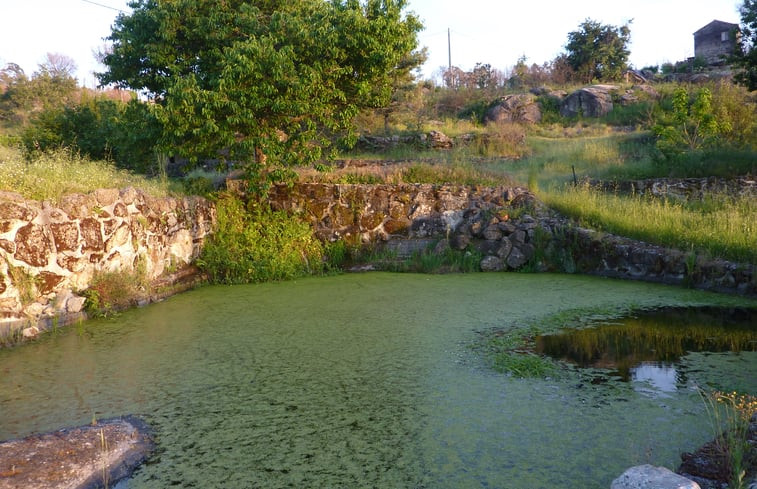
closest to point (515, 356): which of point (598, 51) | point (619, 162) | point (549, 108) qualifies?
point (619, 162)

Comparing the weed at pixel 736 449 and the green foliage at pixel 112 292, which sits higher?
the green foliage at pixel 112 292

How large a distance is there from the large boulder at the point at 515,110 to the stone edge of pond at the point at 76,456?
24.4 m

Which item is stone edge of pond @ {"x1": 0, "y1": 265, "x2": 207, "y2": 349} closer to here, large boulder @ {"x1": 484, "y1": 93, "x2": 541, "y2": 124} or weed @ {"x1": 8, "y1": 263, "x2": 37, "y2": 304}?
weed @ {"x1": 8, "y1": 263, "x2": 37, "y2": 304}

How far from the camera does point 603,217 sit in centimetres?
1079

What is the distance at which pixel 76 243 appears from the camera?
24.0 feet

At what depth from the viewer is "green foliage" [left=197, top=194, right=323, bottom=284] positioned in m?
9.61

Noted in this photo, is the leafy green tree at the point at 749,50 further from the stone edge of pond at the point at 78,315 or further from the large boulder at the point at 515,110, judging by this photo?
the stone edge of pond at the point at 78,315

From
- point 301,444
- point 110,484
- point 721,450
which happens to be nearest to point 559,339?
point 721,450

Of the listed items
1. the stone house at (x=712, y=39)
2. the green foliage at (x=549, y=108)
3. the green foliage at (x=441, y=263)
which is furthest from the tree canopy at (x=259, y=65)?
the stone house at (x=712, y=39)

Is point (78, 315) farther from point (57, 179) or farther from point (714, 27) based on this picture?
point (714, 27)

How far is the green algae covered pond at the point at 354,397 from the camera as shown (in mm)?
3371

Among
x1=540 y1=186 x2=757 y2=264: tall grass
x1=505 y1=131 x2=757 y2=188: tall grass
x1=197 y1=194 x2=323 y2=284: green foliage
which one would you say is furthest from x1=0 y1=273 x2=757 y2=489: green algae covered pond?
x1=505 y1=131 x2=757 y2=188: tall grass

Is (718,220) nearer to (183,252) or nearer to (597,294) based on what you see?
(597,294)

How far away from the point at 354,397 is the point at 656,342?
129 inches
